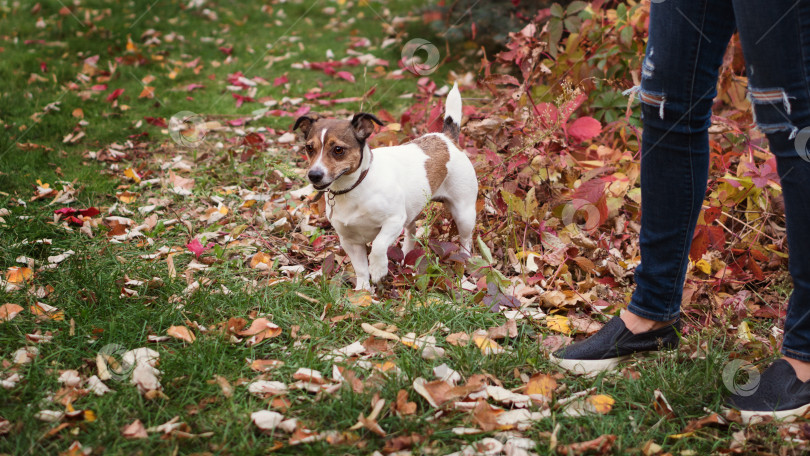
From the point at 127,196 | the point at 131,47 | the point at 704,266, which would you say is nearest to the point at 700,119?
the point at 704,266

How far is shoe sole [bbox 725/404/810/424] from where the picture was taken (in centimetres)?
193

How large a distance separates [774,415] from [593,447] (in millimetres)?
589

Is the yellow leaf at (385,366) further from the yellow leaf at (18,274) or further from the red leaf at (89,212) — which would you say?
the red leaf at (89,212)

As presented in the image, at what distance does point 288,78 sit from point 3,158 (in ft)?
9.02

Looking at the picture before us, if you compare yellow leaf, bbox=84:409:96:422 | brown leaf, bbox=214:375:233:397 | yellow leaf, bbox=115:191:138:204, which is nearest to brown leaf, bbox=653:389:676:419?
brown leaf, bbox=214:375:233:397

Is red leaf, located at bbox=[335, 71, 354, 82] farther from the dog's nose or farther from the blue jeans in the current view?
the blue jeans

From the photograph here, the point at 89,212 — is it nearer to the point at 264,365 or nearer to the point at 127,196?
the point at 127,196

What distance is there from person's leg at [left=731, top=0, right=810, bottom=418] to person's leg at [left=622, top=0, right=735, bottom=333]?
12 cm

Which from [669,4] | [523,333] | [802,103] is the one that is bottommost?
[523,333]

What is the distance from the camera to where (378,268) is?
3016 millimetres

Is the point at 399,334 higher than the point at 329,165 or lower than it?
lower

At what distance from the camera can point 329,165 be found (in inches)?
109

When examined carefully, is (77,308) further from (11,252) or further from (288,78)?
(288,78)

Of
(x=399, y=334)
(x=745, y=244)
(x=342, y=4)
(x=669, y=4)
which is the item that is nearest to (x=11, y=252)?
(x=399, y=334)
